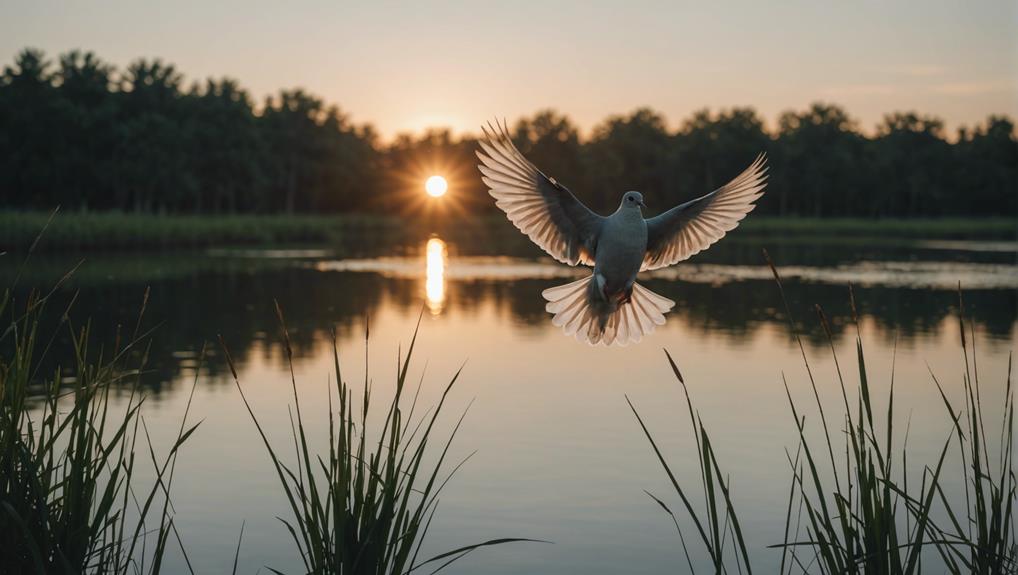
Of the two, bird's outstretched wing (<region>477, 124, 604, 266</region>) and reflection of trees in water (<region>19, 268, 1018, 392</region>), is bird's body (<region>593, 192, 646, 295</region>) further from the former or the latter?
reflection of trees in water (<region>19, 268, 1018, 392</region>)

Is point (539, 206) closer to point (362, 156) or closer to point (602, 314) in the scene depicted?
point (602, 314)

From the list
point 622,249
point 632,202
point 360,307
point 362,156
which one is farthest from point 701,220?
point 362,156

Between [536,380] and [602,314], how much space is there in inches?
305

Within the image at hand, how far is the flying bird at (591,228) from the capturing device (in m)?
5.83

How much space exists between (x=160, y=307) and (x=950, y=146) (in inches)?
3923

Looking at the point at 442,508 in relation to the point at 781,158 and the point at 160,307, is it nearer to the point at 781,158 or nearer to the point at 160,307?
the point at 160,307

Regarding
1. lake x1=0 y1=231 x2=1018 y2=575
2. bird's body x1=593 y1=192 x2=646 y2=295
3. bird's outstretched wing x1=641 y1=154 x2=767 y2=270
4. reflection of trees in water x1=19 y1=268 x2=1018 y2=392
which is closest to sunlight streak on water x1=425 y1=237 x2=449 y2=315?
lake x1=0 y1=231 x2=1018 y2=575

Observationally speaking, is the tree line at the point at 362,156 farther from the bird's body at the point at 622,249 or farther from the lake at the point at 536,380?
the bird's body at the point at 622,249

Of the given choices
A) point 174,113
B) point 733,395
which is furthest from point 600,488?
point 174,113

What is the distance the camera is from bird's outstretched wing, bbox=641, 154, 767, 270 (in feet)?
19.9

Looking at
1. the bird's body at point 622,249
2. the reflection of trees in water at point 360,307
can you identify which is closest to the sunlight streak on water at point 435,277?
the reflection of trees in water at point 360,307

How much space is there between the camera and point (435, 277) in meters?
30.6

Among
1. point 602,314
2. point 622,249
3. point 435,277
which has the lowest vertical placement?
point 435,277

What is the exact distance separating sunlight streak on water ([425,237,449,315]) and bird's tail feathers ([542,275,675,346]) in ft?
50.2
